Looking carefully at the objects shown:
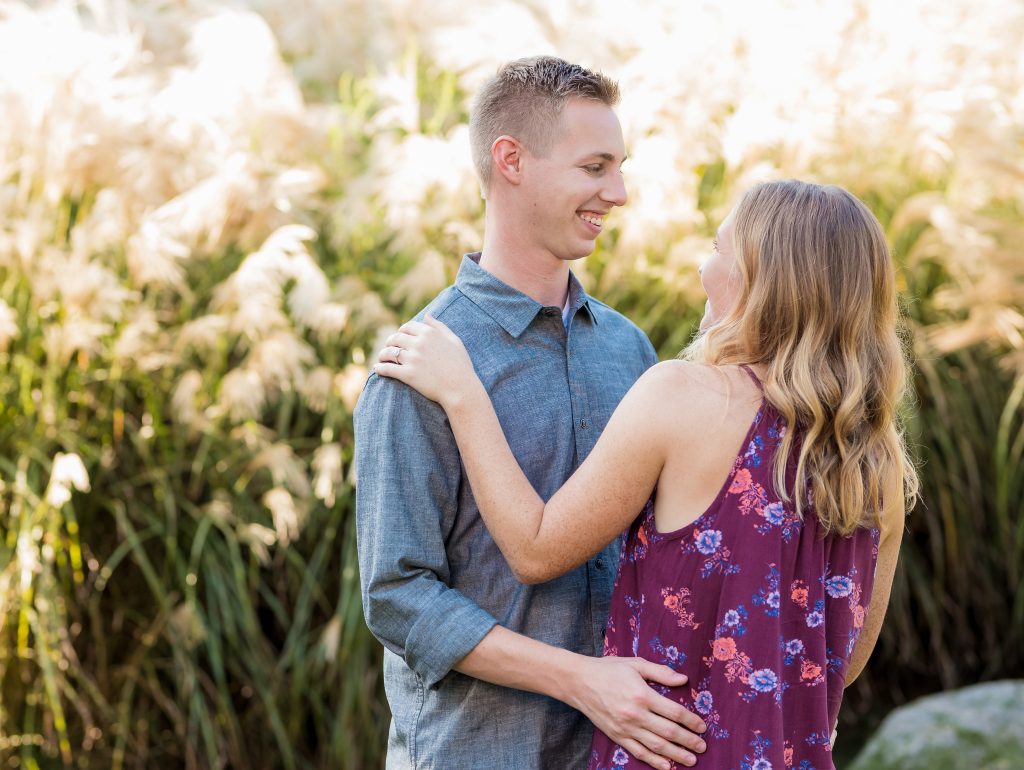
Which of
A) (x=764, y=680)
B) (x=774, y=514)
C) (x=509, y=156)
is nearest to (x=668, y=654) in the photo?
(x=764, y=680)

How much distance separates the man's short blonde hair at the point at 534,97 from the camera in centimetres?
195

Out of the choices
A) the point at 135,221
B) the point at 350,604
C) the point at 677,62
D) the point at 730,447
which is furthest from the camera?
the point at 677,62

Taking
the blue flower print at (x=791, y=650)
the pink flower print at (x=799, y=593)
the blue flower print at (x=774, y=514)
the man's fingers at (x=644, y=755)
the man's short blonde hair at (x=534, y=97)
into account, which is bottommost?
the man's fingers at (x=644, y=755)

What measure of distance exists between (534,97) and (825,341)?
69 centimetres

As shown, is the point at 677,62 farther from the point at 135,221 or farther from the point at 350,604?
the point at 350,604

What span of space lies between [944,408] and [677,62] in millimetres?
1620

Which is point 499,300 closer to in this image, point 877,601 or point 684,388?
point 684,388

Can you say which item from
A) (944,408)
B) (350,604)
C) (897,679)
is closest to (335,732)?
(350,604)

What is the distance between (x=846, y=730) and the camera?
4102 mm

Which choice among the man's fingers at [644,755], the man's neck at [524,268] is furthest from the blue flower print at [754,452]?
the man's neck at [524,268]

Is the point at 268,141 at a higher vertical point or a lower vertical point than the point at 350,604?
higher

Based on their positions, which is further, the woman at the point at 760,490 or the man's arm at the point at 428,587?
the man's arm at the point at 428,587

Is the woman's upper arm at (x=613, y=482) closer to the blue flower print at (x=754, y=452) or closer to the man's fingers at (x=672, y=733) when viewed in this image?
the blue flower print at (x=754, y=452)

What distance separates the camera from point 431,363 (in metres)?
1.81
